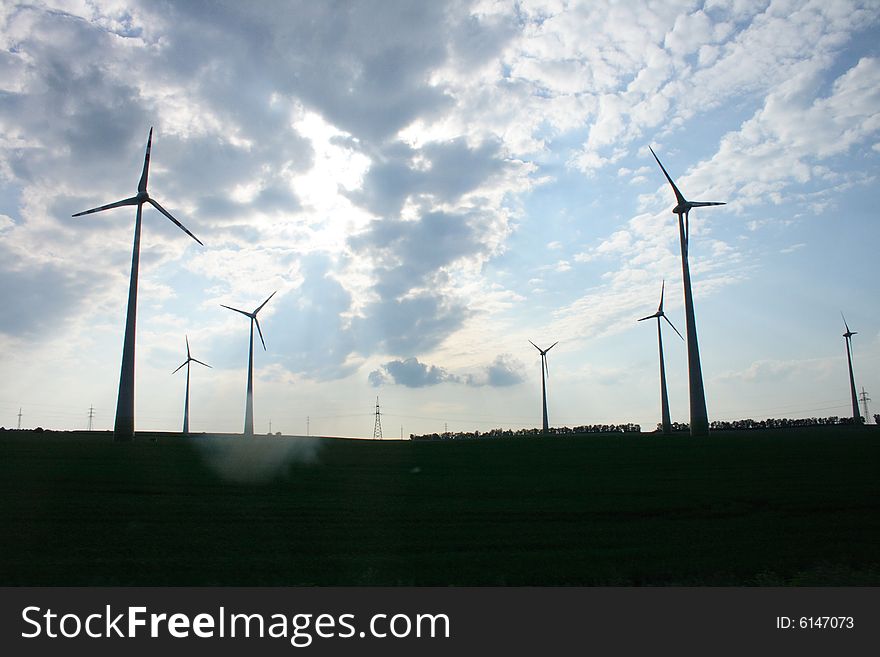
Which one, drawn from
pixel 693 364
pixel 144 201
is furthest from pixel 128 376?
pixel 693 364

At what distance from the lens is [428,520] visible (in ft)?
101

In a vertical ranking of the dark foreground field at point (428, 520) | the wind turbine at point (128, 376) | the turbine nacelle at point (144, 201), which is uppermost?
the turbine nacelle at point (144, 201)

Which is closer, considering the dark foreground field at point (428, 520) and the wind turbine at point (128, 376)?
the dark foreground field at point (428, 520)

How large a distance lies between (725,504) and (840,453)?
3137 cm

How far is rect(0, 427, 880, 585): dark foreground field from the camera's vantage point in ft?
71.7

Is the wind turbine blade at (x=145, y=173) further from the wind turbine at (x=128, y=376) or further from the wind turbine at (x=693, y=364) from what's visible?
the wind turbine at (x=693, y=364)

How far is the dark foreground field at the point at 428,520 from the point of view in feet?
71.7

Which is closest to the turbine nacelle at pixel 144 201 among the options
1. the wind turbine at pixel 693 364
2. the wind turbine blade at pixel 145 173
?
the wind turbine blade at pixel 145 173

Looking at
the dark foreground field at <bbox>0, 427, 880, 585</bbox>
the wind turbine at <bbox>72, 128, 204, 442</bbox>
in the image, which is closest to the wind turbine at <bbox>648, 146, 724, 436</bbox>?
the dark foreground field at <bbox>0, 427, 880, 585</bbox>

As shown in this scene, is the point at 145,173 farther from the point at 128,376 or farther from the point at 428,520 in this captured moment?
the point at 428,520

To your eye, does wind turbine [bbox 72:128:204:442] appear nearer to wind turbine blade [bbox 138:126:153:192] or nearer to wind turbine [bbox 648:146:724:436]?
wind turbine blade [bbox 138:126:153:192]

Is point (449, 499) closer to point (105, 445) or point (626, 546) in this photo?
point (626, 546)

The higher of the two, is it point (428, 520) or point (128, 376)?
point (128, 376)

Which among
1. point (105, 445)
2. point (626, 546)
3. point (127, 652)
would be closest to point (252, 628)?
point (127, 652)
